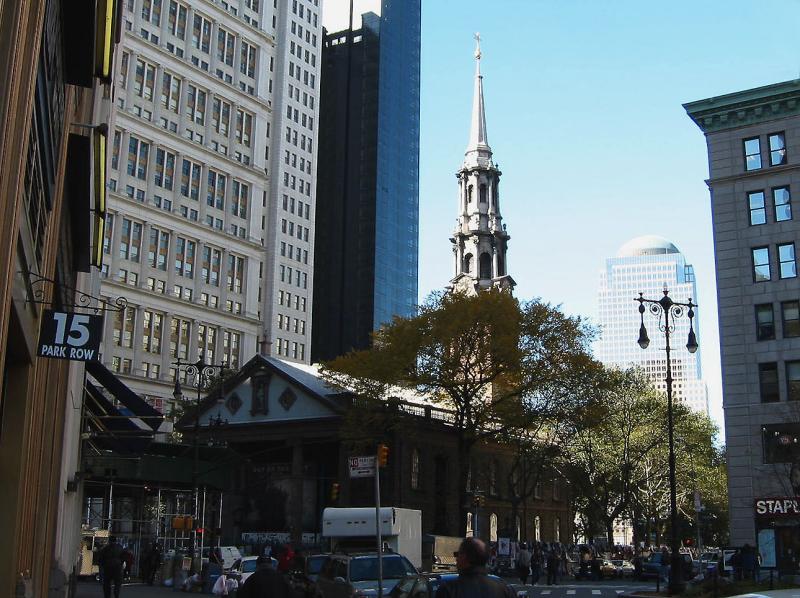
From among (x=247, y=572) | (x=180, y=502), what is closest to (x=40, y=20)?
(x=247, y=572)

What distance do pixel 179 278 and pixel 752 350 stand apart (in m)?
68.9

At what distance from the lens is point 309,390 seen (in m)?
62.5

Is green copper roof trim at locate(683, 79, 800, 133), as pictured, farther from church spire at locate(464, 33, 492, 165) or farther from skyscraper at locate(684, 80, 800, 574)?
church spire at locate(464, 33, 492, 165)

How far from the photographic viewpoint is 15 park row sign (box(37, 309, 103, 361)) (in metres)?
14.7

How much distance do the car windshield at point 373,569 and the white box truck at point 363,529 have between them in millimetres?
10258

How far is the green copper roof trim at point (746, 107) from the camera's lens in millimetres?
53531

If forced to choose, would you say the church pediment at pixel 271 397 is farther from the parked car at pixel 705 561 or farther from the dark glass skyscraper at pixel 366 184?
the dark glass skyscraper at pixel 366 184

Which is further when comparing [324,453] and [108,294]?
[108,294]

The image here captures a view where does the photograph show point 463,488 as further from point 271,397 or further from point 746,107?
point 746,107

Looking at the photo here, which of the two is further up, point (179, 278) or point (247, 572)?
point (179, 278)

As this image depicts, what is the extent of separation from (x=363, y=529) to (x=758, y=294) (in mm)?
28850

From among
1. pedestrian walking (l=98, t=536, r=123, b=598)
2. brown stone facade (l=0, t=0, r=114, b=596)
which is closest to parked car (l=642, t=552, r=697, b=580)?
pedestrian walking (l=98, t=536, r=123, b=598)

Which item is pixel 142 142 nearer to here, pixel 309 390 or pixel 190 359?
pixel 190 359

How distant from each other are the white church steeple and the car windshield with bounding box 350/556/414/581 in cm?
7929
